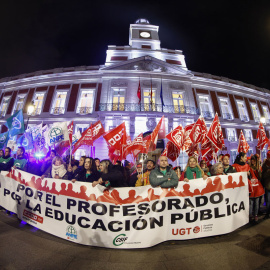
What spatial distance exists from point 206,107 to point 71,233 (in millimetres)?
20237

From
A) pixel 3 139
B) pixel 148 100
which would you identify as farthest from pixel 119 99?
pixel 3 139

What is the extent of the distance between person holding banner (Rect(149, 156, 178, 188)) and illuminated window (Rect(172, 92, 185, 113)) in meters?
15.3

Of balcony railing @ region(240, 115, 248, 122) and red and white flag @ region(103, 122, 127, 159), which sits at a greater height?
balcony railing @ region(240, 115, 248, 122)

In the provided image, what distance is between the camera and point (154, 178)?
341 centimetres

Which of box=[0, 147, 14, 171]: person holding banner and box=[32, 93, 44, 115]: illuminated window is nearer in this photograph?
box=[0, 147, 14, 171]: person holding banner

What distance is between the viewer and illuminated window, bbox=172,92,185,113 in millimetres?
18153

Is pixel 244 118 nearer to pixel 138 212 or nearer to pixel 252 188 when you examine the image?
pixel 252 188

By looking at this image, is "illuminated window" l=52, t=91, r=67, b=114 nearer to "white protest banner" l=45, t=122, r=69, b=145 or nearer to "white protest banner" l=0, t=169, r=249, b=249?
"white protest banner" l=45, t=122, r=69, b=145

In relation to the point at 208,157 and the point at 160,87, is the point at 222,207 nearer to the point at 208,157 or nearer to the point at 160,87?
the point at 208,157

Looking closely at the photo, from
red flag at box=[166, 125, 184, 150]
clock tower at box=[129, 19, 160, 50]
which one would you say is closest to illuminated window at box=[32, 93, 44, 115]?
clock tower at box=[129, 19, 160, 50]

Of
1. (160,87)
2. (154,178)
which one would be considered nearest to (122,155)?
(154,178)

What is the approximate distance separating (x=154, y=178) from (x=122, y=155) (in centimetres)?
463

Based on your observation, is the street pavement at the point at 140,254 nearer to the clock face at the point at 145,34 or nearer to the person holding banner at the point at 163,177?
the person holding banner at the point at 163,177

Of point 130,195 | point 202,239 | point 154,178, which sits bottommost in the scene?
point 202,239
